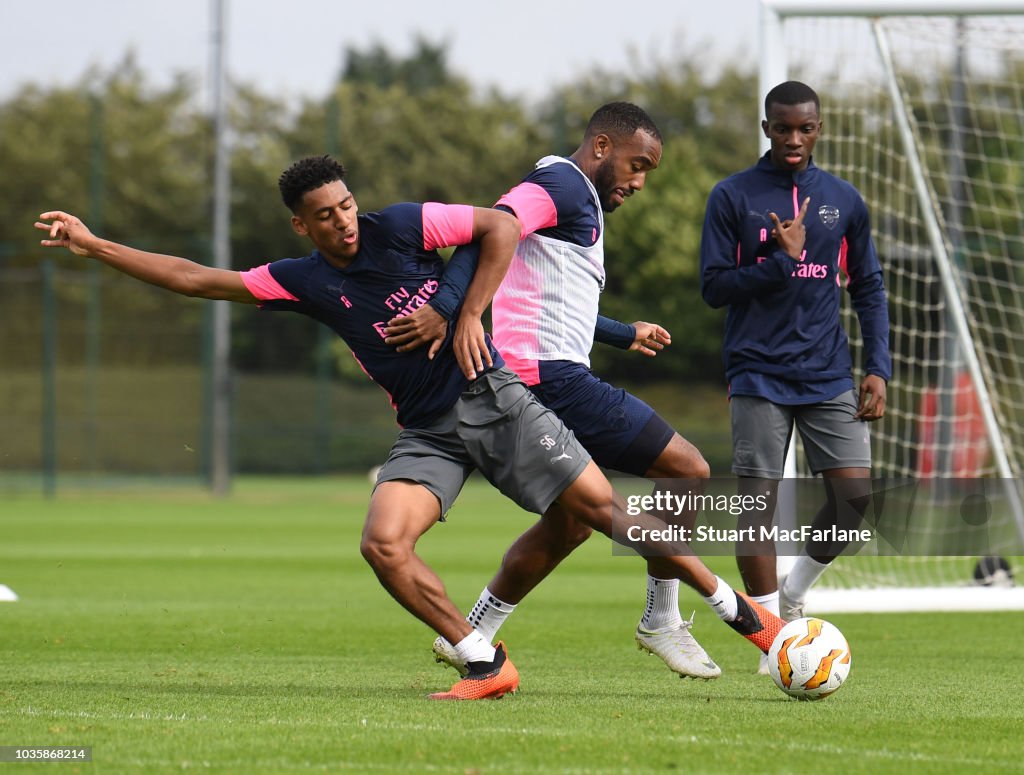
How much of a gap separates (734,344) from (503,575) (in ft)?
5.34

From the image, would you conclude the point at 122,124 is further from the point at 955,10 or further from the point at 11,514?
the point at 955,10

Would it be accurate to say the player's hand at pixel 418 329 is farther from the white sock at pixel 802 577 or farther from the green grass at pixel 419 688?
the white sock at pixel 802 577

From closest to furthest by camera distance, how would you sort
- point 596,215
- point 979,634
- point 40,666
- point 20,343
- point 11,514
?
point 596,215
point 40,666
point 979,634
point 11,514
point 20,343

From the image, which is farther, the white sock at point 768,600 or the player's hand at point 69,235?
the white sock at point 768,600

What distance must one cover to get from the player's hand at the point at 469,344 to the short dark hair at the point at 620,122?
1.08m

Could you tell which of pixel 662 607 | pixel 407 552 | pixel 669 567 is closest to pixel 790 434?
pixel 662 607

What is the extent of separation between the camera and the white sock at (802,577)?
297 inches

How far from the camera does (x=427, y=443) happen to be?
6203 mm

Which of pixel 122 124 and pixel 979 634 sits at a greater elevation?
pixel 122 124

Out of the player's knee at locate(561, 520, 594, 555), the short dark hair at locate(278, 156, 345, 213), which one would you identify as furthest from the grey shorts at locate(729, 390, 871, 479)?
the short dark hair at locate(278, 156, 345, 213)

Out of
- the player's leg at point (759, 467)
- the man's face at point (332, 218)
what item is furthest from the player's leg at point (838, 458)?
the man's face at point (332, 218)

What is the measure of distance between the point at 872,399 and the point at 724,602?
1.64m

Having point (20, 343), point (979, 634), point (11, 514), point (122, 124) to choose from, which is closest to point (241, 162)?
point (122, 124)

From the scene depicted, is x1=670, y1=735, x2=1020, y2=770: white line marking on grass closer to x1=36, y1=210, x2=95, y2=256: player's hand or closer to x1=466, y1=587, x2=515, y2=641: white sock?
x1=466, y1=587, x2=515, y2=641: white sock
